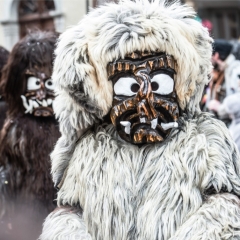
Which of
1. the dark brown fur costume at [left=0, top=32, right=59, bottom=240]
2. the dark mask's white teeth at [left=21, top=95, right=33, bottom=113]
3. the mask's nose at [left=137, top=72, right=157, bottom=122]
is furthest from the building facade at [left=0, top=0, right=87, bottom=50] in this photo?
the mask's nose at [left=137, top=72, right=157, bottom=122]

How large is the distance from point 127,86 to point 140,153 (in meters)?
0.32

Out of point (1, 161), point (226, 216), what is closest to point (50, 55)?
point (1, 161)

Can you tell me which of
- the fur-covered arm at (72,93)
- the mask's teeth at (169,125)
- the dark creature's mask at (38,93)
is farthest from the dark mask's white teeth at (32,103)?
the mask's teeth at (169,125)

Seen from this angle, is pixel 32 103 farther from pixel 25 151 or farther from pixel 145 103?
pixel 145 103

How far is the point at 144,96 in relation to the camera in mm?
3453

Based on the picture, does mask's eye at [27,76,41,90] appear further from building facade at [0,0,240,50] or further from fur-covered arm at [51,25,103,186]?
A: building facade at [0,0,240,50]

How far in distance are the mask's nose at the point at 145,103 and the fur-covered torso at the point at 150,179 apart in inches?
6.0

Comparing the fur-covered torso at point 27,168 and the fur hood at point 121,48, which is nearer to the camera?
the fur hood at point 121,48

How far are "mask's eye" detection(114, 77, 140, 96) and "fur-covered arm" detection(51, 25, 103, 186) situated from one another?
0.44 feet

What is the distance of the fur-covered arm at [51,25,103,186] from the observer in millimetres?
3490

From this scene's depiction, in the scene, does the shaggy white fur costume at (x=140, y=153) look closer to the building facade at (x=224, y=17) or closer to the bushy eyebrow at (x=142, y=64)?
the bushy eyebrow at (x=142, y=64)

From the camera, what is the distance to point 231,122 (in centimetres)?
641

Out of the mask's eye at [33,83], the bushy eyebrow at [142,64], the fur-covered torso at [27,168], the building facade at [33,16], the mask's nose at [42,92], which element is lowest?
the fur-covered torso at [27,168]

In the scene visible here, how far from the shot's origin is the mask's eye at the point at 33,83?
5.10 meters
